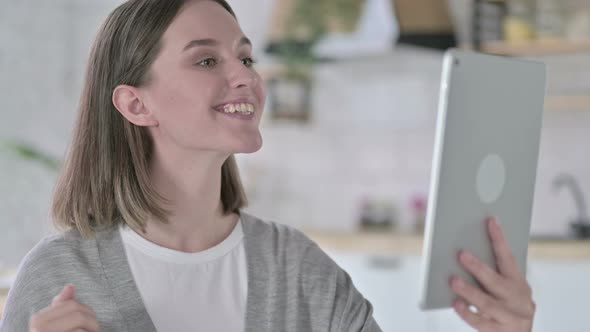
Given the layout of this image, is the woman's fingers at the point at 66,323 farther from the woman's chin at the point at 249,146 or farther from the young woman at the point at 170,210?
the woman's chin at the point at 249,146

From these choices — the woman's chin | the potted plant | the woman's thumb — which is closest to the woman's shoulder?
the woman's thumb

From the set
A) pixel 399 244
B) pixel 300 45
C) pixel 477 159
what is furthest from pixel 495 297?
pixel 300 45

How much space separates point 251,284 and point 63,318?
37 cm

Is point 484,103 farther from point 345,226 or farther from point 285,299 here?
point 345,226

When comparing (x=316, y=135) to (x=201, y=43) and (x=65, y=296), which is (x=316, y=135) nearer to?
(x=201, y=43)

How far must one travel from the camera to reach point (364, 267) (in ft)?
12.7

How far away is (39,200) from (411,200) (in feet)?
7.27

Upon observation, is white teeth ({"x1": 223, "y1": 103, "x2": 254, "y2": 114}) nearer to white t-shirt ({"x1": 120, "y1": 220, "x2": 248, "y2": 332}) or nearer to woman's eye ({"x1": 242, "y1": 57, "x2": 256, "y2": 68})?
woman's eye ({"x1": 242, "y1": 57, "x2": 256, "y2": 68})

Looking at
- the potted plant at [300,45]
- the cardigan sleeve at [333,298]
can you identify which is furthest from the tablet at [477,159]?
the potted plant at [300,45]

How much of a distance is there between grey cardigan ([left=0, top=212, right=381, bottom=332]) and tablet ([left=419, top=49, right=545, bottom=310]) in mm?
301

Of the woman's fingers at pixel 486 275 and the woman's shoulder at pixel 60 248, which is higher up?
the woman's fingers at pixel 486 275

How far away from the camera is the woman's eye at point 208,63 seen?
1.36 metres

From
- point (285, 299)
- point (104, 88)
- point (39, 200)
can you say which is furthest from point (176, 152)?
point (39, 200)

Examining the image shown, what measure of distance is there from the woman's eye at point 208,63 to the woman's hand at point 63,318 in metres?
0.45
